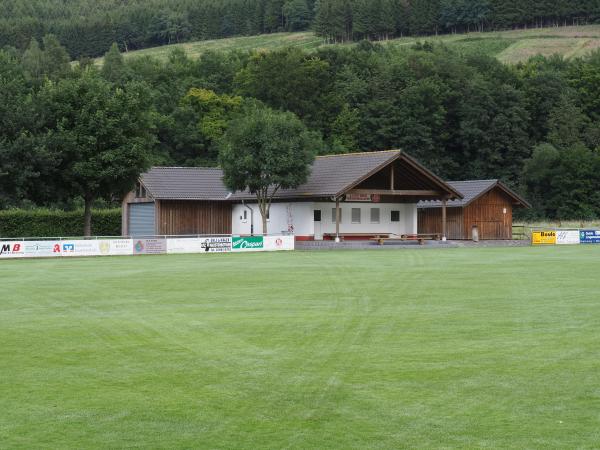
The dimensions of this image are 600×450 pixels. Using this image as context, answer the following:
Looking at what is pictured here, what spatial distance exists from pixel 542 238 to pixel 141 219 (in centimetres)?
2641

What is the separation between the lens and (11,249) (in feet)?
149

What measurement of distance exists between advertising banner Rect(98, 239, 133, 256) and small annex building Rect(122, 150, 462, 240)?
13735mm

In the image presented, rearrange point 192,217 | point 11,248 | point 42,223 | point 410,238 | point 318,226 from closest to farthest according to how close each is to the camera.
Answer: point 11,248, point 318,226, point 410,238, point 42,223, point 192,217

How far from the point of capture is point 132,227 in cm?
6631

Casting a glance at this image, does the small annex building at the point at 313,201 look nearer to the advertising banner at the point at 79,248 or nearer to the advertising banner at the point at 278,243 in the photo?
the advertising banner at the point at 278,243

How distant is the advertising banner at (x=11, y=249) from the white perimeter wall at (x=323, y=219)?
1946 centimetres

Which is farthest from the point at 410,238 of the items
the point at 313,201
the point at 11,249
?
the point at 11,249

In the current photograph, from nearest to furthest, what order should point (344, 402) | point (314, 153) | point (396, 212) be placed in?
point (344, 402), point (314, 153), point (396, 212)

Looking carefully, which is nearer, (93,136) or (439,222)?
(93,136)

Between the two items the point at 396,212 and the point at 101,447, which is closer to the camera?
the point at 101,447

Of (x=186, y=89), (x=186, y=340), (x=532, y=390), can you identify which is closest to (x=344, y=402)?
(x=532, y=390)

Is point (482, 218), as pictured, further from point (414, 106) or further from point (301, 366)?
point (301, 366)

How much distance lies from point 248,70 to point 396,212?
142 ft

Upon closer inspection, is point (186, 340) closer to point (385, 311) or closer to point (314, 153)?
point (385, 311)
